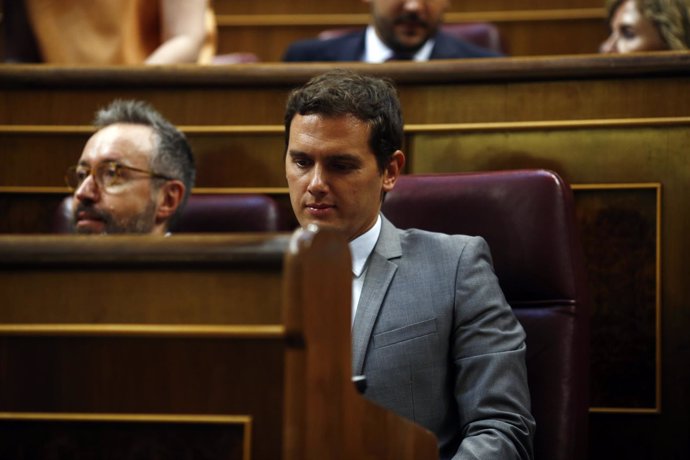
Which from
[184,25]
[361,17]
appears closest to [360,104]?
[184,25]

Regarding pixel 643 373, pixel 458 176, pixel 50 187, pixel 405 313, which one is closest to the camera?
pixel 405 313

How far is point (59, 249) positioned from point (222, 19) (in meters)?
1.55

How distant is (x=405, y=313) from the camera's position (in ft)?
2.40

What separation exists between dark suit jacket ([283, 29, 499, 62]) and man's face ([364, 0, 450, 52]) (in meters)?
0.03

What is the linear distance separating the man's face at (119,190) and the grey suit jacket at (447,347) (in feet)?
1.15

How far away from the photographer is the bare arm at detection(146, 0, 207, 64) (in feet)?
4.24

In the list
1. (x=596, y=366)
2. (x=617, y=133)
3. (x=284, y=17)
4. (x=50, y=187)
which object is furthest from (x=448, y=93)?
(x=284, y=17)

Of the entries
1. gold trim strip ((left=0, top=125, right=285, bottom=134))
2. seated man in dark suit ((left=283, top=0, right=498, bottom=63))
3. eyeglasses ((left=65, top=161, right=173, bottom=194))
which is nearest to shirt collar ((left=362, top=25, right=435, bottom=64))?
seated man in dark suit ((left=283, top=0, right=498, bottom=63))

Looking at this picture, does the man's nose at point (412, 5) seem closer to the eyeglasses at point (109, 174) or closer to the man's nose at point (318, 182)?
the eyeglasses at point (109, 174)

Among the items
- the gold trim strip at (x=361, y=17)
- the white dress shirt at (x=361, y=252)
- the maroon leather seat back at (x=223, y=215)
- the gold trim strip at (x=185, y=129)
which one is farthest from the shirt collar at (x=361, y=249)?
the gold trim strip at (x=361, y=17)

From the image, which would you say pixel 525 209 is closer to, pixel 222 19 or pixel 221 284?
pixel 221 284

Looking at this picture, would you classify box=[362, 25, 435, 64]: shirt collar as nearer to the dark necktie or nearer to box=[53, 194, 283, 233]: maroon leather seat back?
the dark necktie

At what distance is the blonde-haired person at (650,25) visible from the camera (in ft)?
4.25

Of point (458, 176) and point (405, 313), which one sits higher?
point (458, 176)
